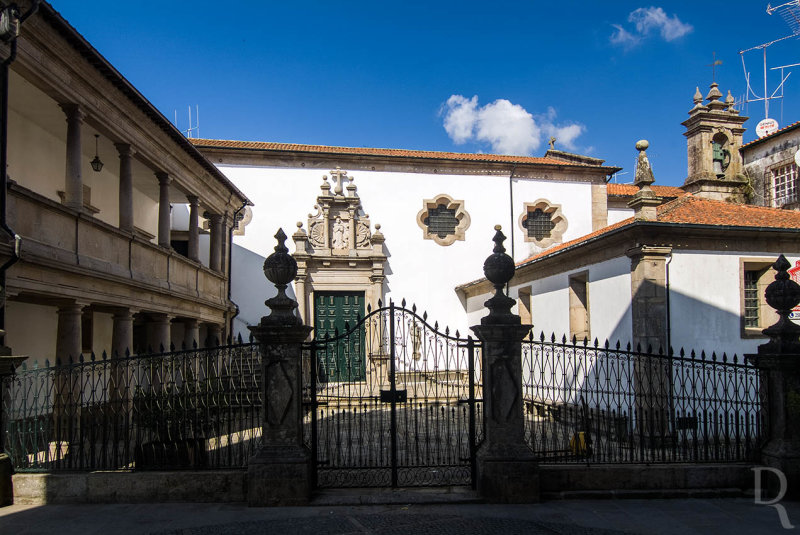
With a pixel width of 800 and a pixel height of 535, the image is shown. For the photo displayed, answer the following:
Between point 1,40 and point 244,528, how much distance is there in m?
6.95

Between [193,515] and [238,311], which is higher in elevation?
[238,311]

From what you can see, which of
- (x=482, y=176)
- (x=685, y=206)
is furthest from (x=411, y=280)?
(x=685, y=206)

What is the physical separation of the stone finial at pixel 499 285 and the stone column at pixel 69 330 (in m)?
6.87

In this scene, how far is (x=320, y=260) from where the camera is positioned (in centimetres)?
1994

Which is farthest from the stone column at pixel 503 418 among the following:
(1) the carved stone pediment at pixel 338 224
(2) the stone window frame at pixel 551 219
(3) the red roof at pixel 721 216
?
(2) the stone window frame at pixel 551 219

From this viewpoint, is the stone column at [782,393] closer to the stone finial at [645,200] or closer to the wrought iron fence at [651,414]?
the wrought iron fence at [651,414]

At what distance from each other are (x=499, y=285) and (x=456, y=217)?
46.8ft

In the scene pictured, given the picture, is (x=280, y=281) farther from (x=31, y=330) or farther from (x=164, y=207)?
(x=164, y=207)

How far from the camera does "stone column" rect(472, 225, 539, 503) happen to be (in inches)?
274

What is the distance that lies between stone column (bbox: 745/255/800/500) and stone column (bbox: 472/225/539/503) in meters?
2.93

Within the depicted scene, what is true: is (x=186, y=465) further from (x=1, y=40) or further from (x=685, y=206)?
(x=685, y=206)

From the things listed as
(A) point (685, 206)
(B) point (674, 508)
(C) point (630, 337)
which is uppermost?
(A) point (685, 206)

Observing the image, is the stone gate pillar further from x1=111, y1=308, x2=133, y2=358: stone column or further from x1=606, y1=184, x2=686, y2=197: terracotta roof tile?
x1=606, y1=184, x2=686, y2=197: terracotta roof tile

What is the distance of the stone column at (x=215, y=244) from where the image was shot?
17.7 metres
